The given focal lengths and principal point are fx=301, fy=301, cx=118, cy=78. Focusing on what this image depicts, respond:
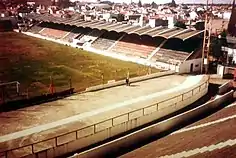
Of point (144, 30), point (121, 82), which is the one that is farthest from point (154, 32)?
point (121, 82)

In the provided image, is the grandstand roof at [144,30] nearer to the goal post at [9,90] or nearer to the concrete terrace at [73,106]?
the concrete terrace at [73,106]

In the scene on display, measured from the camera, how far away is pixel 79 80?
95.0 ft

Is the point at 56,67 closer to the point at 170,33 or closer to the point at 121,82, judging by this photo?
the point at 121,82

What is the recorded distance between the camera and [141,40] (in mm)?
44438

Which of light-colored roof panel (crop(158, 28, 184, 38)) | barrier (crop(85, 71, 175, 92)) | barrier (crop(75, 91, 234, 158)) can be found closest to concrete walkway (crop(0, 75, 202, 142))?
barrier (crop(85, 71, 175, 92))

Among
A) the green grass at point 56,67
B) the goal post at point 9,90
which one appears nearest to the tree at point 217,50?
the green grass at point 56,67

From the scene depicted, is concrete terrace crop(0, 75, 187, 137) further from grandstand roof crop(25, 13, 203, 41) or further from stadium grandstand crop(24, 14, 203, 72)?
grandstand roof crop(25, 13, 203, 41)

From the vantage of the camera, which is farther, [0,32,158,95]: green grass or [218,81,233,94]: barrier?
[0,32,158,95]: green grass

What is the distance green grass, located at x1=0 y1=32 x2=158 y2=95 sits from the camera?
2787 centimetres

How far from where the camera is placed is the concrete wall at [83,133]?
1310cm

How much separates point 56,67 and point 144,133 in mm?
20870

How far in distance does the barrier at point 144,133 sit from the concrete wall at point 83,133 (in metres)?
1.16

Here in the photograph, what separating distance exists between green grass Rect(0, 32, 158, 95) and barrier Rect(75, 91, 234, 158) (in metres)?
10.5

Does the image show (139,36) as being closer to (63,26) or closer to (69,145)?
(63,26)
